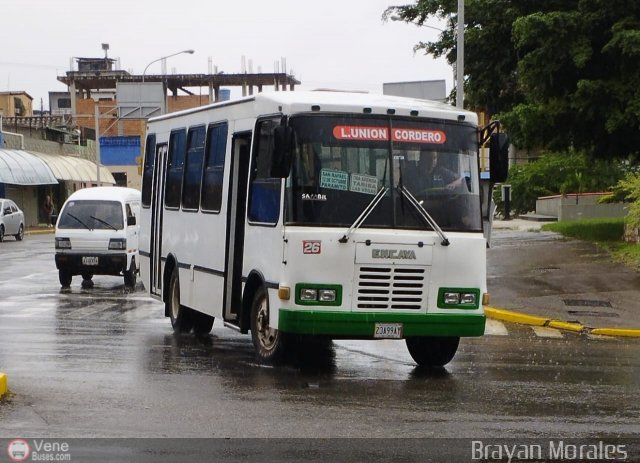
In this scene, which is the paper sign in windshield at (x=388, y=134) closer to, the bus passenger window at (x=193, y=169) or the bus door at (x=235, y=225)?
the bus door at (x=235, y=225)

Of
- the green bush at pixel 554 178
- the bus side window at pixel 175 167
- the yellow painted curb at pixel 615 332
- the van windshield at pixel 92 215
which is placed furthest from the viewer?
the green bush at pixel 554 178

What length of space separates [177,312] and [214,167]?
2810 mm

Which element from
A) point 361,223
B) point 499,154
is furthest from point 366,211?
point 499,154

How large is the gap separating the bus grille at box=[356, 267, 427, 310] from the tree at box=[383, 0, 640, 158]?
16.1 meters

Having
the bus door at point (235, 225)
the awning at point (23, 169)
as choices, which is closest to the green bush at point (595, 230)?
the bus door at point (235, 225)

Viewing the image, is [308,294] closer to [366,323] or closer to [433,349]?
[366,323]

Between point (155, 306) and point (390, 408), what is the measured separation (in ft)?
37.1

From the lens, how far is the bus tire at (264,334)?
1266 centimetres

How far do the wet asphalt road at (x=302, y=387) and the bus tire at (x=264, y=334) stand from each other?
0.17 m

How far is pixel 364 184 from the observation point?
480 inches

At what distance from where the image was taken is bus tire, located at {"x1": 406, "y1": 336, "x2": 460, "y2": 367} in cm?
1316

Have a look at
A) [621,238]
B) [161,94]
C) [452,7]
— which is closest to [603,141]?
[621,238]

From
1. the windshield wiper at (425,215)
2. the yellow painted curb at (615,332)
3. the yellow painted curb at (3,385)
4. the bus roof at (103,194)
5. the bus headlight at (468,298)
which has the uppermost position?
the bus roof at (103,194)

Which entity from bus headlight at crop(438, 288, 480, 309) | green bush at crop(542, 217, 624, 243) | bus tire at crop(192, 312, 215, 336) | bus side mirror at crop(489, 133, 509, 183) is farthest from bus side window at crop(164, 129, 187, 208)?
green bush at crop(542, 217, 624, 243)
